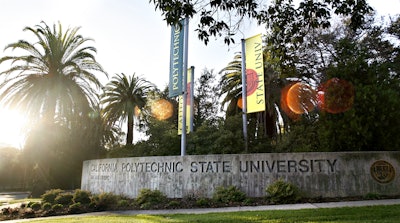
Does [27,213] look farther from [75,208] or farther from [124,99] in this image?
[124,99]

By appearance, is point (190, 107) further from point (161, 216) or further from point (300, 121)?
point (161, 216)

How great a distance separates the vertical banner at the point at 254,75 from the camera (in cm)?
1683

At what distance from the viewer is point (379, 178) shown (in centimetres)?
1257

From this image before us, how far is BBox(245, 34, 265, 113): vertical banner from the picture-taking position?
55.2 feet

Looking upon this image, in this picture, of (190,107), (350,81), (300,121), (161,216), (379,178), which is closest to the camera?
(161,216)

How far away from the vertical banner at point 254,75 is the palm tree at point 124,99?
1166cm

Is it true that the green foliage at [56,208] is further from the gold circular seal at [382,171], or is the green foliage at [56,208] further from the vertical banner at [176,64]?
the gold circular seal at [382,171]

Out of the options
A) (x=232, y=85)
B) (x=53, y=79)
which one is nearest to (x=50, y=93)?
(x=53, y=79)

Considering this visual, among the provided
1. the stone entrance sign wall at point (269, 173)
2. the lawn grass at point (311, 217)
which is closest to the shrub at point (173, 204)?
the stone entrance sign wall at point (269, 173)

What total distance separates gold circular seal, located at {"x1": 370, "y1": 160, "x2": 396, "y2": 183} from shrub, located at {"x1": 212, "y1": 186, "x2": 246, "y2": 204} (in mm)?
4928

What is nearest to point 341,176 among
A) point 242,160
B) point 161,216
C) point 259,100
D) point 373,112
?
point 373,112

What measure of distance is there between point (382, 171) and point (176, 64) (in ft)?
33.1

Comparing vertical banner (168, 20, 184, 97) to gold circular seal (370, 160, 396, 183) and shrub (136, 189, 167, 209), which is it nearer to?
shrub (136, 189, 167, 209)

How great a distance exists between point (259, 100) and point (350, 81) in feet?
14.6
